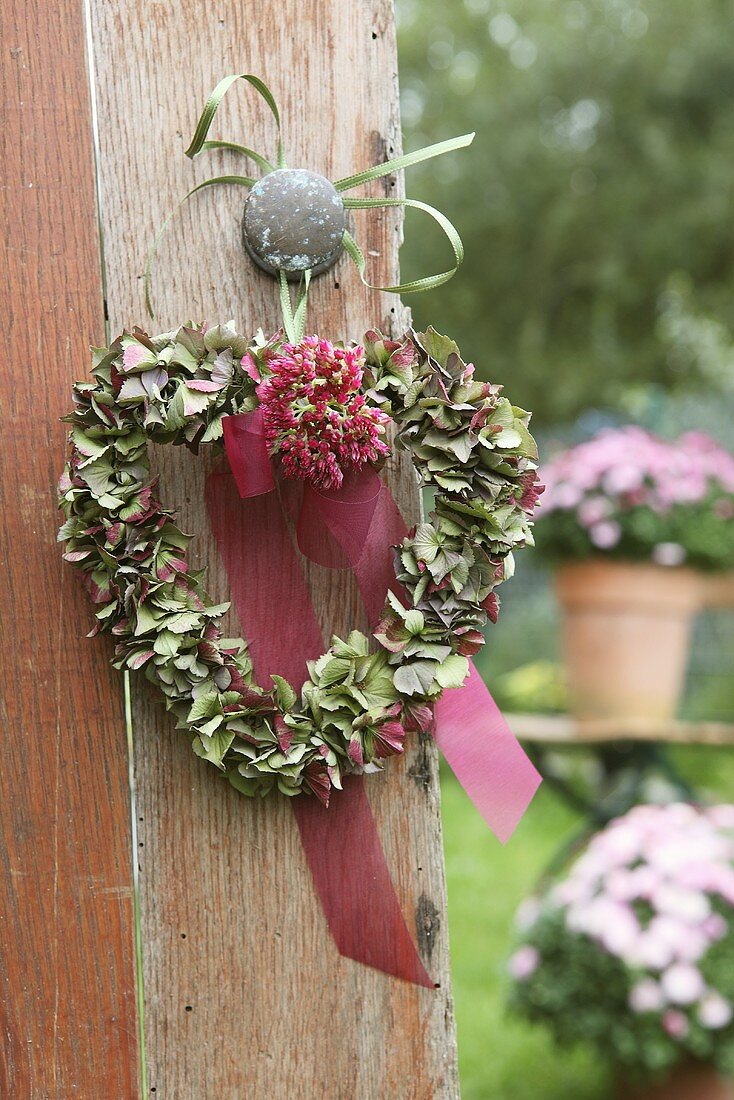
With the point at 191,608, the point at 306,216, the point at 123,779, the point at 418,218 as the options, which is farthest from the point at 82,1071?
Answer: the point at 418,218

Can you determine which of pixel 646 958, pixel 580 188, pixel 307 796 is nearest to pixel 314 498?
pixel 307 796

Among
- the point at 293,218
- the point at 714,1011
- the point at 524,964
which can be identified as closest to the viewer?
the point at 293,218

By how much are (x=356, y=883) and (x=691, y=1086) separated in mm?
1535

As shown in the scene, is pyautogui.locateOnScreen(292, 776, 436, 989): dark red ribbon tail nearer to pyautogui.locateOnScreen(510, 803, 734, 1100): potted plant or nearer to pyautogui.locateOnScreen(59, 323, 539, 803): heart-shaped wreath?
pyautogui.locateOnScreen(59, 323, 539, 803): heart-shaped wreath

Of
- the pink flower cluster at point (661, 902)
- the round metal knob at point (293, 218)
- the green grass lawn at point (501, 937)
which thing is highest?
the round metal knob at point (293, 218)

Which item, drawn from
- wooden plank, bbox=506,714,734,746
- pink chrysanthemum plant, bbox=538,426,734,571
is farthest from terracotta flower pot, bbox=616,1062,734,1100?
pink chrysanthemum plant, bbox=538,426,734,571

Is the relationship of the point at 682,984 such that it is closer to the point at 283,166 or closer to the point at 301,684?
the point at 301,684

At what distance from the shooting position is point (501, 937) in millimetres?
3750

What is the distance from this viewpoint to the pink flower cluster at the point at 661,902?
2307 mm

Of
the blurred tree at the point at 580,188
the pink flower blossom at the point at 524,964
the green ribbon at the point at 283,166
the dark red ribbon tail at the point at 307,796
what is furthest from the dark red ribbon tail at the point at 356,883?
the blurred tree at the point at 580,188

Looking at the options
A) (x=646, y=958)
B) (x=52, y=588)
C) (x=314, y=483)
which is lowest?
(x=646, y=958)

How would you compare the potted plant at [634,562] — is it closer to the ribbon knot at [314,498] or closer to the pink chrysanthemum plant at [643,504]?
the pink chrysanthemum plant at [643,504]

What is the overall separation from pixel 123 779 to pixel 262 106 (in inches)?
31.0

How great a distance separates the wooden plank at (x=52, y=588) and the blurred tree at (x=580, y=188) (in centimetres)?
781
